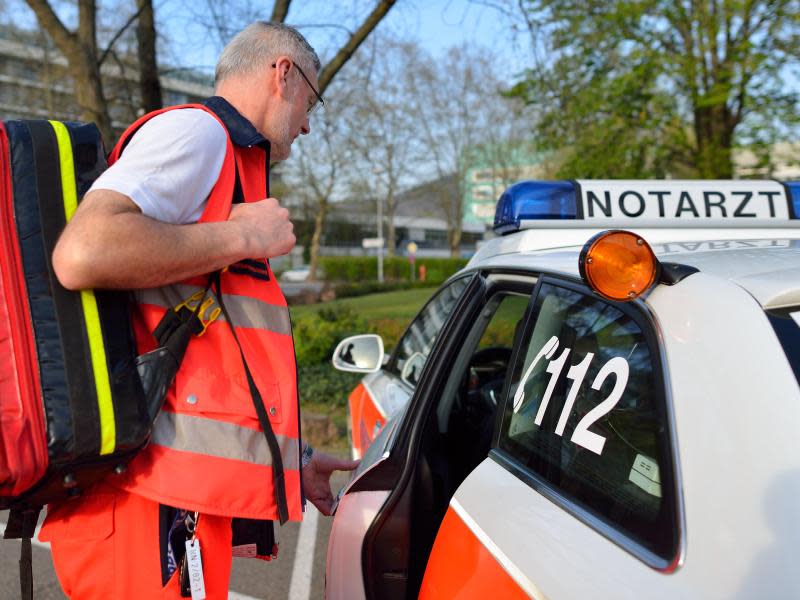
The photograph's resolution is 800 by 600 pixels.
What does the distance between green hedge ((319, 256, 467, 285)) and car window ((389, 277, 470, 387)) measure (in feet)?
117

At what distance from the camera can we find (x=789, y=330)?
3.38 ft

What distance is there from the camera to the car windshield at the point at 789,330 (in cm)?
100

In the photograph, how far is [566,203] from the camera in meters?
2.04

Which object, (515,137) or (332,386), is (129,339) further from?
(515,137)

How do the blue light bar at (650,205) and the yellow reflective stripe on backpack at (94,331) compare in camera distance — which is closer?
the yellow reflective stripe on backpack at (94,331)

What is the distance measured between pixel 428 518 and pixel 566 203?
1007 mm

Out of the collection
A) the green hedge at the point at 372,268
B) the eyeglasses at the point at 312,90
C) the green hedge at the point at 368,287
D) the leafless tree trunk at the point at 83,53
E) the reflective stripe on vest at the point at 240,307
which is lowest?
the green hedge at the point at 372,268

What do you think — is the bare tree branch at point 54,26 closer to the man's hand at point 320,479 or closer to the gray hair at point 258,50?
the gray hair at point 258,50

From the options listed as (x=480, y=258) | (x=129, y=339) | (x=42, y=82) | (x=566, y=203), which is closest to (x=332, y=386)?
(x=480, y=258)

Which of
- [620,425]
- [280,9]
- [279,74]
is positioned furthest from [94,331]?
[280,9]

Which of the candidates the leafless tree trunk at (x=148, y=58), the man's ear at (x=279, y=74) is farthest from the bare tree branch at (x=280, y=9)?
the man's ear at (x=279, y=74)

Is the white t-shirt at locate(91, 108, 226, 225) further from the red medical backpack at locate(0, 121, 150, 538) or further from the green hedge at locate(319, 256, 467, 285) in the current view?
the green hedge at locate(319, 256, 467, 285)

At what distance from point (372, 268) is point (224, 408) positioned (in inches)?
1628

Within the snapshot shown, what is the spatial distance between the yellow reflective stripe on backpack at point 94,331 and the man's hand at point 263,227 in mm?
301
